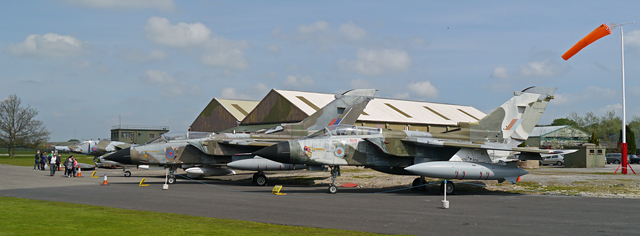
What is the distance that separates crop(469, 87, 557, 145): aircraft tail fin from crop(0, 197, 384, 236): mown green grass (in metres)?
13.2

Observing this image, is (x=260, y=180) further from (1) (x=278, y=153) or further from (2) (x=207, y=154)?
(1) (x=278, y=153)

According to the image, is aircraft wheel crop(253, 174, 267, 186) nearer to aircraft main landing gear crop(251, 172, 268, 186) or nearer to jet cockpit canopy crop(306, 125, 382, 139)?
aircraft main landing gear crop(251, 172, 268, 186)

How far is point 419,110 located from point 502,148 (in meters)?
36.1

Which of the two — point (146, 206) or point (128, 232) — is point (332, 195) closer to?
point (146, 206)

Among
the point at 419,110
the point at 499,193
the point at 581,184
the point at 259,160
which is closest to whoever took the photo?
the point at 499,193

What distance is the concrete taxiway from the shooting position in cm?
964

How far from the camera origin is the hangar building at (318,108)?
44.6 metres

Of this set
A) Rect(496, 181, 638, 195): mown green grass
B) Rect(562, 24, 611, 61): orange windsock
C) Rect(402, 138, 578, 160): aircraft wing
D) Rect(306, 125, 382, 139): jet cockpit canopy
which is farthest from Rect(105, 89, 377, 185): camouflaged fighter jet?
Rect(562, 24, 611, 61): orange windsock

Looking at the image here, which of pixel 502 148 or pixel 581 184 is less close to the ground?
pixel 502 148

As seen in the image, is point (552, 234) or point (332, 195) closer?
point (552, 234)

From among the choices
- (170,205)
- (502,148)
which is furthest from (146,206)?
(502,148)

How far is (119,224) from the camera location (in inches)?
365

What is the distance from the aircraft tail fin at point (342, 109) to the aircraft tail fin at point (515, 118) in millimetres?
7814

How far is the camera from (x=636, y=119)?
9775cm
